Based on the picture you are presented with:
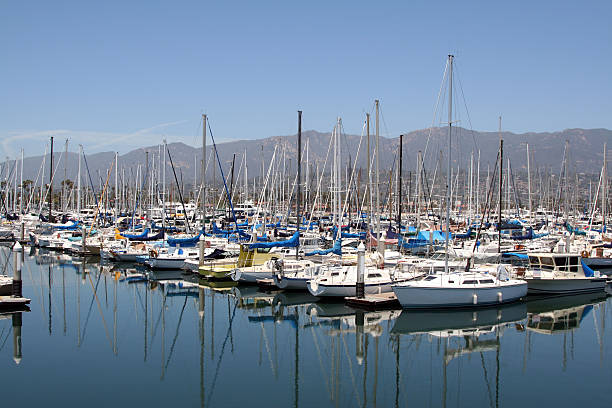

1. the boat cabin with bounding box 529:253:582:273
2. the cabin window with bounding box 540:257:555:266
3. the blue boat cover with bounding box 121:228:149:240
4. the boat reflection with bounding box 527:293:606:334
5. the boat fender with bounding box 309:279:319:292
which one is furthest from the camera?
the blue boat cover with bounding box 121:228:149:240

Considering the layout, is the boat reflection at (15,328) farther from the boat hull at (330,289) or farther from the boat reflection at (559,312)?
the boat reflection at (559,312)

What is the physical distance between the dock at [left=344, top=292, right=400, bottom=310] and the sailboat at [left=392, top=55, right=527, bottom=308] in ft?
3.01

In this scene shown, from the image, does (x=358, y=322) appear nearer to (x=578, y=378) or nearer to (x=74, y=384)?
(x=578, y=378)

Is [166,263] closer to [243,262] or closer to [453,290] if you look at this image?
[243,262]

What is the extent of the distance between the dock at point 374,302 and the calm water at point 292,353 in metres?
0.51

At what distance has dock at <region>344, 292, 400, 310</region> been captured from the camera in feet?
98.1

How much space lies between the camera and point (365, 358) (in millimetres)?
22984

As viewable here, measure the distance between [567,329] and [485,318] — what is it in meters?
3.62

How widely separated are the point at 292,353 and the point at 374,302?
7.21 meters

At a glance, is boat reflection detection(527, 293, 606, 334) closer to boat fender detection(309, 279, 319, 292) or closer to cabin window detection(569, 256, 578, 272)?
cabin window detection(569, 256, 578, 272)

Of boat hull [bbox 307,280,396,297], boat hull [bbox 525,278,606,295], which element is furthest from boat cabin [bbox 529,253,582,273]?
boat hull [bbox 307,280,396,297]

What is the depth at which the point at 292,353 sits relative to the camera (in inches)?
936

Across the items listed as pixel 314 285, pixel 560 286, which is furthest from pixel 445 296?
pixel 560 286

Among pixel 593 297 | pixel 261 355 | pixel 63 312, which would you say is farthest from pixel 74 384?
pixel 593 297
